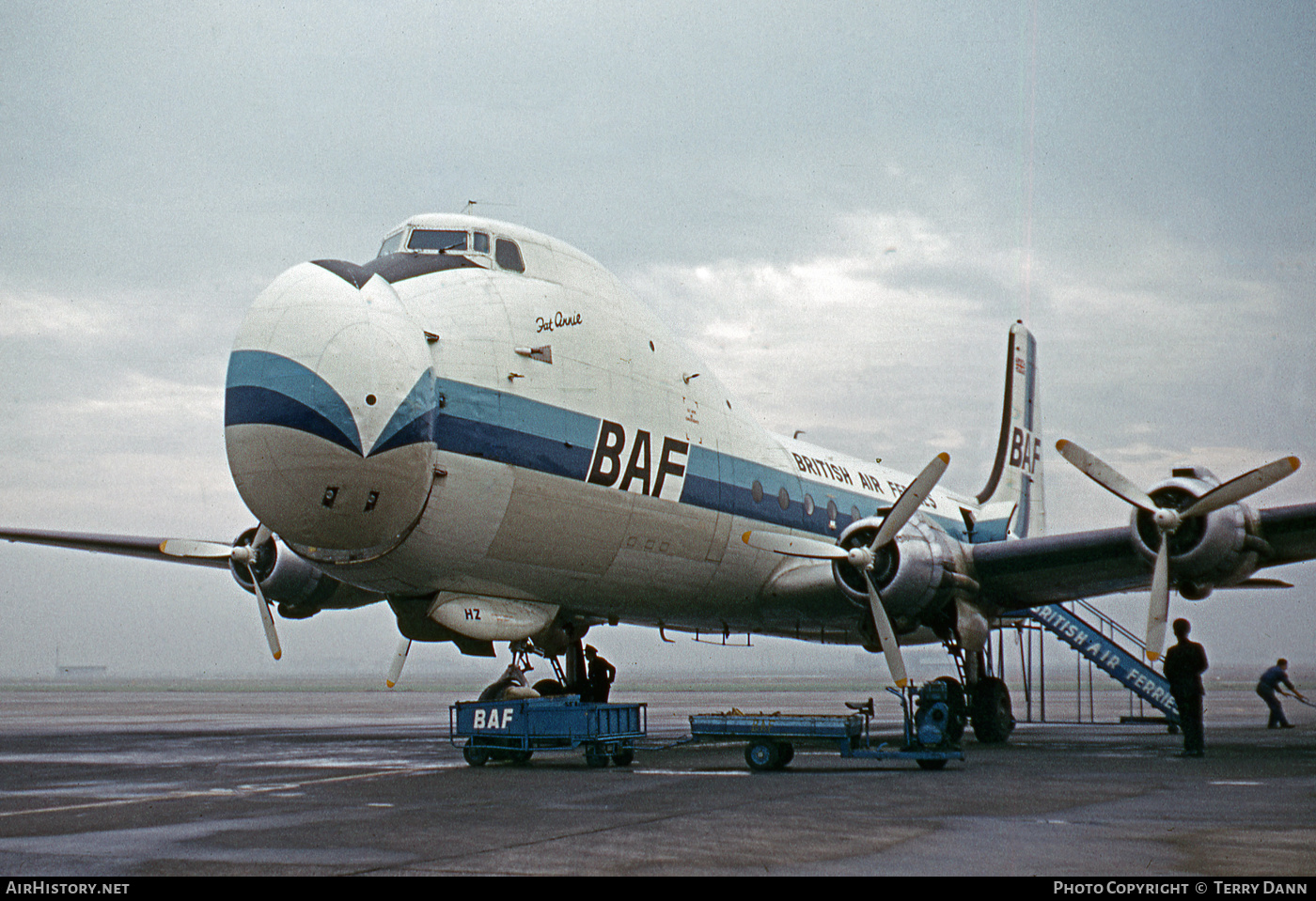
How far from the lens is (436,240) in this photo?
16.4 m

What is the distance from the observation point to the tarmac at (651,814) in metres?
7.25

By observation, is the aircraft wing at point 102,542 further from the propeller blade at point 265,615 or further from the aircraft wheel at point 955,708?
the aircraft wheel at point 955,708

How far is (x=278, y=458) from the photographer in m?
13.2

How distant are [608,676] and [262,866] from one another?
15261 millimetres

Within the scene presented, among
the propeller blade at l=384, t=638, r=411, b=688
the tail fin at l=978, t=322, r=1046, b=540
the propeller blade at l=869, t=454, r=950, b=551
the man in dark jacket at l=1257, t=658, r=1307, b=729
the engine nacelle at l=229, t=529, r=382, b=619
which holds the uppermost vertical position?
the tail fin at l=978, t=322, r=1046, b=540

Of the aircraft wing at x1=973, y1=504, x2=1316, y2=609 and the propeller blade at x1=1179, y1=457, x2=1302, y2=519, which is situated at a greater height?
the propeller blade at x1=1179, y1=457, x2=1302, y2=519

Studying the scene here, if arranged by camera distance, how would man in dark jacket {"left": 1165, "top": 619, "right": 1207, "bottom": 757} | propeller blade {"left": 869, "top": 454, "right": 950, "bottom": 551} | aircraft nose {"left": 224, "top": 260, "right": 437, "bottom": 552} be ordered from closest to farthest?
aircraft nose {"left": 224, "top": 260, "right": 437, "bottom": 552}
man in dark jacket {"left": 1165, "top": 619, "right": 1207, "bottom": 757}
propeller blade {"left": 869, "top": 454, "right": 950, "bottom": 551}

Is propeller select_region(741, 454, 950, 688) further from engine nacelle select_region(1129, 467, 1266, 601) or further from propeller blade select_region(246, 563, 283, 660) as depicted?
propeller blade select_region(246, 563, 283, 660)

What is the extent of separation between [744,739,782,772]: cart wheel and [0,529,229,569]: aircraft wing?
11894 millimetres

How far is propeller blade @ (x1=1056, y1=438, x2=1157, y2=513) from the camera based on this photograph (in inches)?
679

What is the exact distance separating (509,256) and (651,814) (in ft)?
30.2

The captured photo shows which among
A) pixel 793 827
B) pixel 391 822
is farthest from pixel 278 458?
pixel 793 827

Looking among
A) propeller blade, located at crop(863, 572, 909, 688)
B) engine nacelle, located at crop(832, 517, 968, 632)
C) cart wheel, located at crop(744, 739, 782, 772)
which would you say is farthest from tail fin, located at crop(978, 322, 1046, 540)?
cart wheel, located at crop(744, 739, 782, 772)

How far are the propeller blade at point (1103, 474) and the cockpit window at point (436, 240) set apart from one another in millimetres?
9306
